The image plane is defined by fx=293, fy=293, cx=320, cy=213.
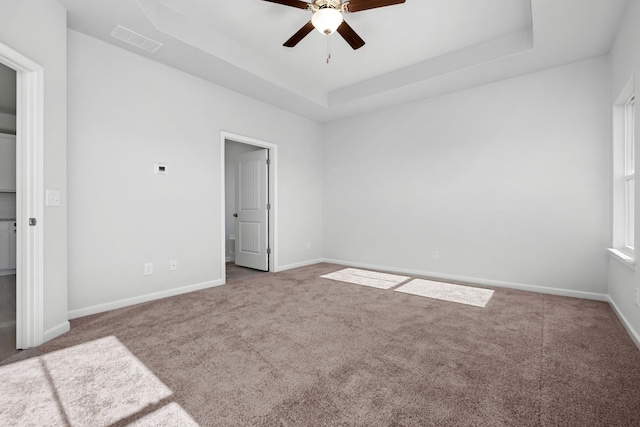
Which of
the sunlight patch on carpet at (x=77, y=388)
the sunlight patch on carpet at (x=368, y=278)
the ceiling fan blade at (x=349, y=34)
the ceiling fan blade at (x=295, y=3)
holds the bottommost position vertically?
the sunlight patch on carpet at (x=368, y=278)

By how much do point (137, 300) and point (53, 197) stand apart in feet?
4.49

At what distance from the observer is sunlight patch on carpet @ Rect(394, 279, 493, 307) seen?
10.8 feet

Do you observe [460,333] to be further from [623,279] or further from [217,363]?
[217,363]

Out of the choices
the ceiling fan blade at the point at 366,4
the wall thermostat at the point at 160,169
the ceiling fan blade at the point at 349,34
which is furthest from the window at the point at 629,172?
the wall thermostat at the point at 160,169

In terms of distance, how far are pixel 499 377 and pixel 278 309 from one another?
6.43 ft

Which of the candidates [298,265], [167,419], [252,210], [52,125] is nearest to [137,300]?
[52,125]

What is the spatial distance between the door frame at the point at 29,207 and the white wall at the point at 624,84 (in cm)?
446

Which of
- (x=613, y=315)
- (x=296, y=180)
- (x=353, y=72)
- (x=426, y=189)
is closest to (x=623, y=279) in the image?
(x=613, y=315)

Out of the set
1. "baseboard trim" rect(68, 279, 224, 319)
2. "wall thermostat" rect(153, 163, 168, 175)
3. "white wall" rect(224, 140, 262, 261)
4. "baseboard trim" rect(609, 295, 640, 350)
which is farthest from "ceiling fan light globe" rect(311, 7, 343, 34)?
"white wall" rect(224, 140, 262, 261)

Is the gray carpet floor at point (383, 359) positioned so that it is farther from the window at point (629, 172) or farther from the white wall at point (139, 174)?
the window at point (629, 172)

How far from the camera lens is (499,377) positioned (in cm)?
176

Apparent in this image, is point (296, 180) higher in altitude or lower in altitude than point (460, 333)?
higher

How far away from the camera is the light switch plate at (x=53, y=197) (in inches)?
91.7

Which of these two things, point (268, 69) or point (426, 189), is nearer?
point (268, 69)
